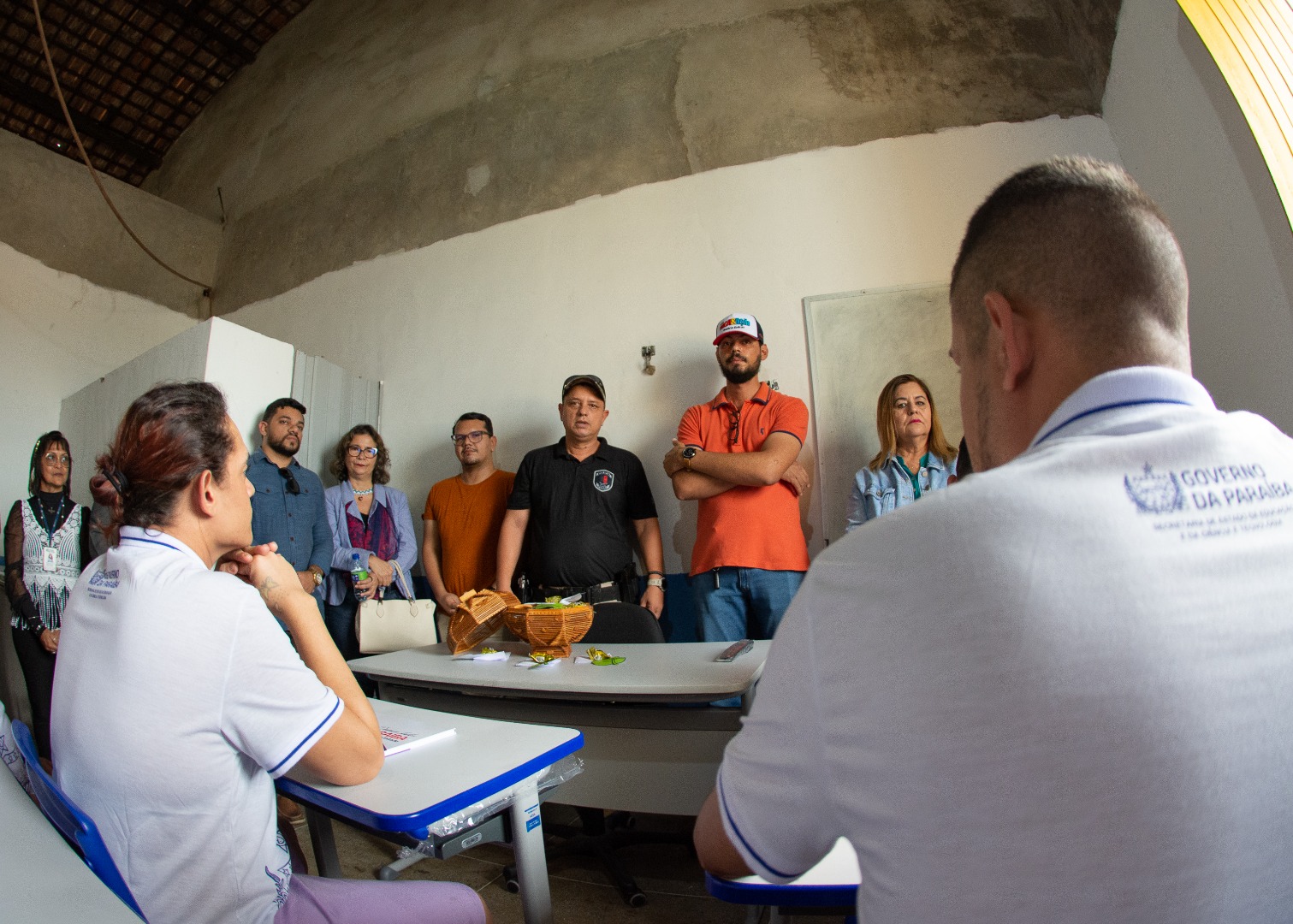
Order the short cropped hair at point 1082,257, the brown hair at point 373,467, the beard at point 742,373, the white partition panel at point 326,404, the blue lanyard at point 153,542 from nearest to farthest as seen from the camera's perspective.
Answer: the short cropped hair at point 1082,257, the blue lanyard at point 153,542, the beard at point 742,373, the brown hair at point 373,467, the white partition panel at point 326,404

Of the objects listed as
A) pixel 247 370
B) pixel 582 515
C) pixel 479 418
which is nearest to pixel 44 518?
pixel 247 370

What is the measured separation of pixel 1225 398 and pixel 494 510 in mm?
3211

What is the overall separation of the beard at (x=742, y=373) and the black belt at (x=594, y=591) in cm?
110

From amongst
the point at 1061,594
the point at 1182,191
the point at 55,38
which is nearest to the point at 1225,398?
the point at 1182,191

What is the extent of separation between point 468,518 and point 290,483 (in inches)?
35.3

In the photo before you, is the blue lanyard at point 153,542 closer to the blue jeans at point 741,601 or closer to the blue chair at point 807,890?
the blue chair at point 807,890

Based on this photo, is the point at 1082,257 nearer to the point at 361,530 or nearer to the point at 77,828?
the point at 77,828

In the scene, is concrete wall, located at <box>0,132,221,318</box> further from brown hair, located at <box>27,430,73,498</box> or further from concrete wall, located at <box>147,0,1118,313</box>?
brown hair, located at <box>27,430,73,498</box>

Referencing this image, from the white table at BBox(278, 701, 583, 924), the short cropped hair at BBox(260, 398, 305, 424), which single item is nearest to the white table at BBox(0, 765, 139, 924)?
the white table at BBox(278, 701, 583, 924)

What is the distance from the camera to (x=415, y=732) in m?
1.38

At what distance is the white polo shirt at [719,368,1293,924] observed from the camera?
18.2 inches

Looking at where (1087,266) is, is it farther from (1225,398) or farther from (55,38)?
(55,38)

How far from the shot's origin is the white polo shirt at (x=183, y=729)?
97 centimetres

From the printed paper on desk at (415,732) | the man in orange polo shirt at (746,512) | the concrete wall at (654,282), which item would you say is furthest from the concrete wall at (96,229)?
the printed paper on desk at (415,732)
